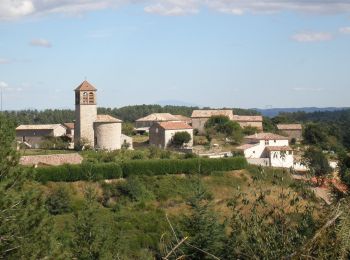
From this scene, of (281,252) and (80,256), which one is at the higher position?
(281,252)

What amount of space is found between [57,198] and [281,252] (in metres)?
30.9

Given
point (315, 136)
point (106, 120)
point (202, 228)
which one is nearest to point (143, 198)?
point (106, 120)

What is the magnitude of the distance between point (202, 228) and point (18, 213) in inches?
221

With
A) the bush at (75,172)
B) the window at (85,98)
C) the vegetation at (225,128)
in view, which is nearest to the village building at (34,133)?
the window at (85,98)

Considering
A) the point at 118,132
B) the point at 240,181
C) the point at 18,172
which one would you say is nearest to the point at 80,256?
the point at 18,172

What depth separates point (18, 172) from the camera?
18406mm

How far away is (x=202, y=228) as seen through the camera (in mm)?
14797

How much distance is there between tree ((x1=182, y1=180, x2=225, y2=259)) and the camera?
13613 millimetres

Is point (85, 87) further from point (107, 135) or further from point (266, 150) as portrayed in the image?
point (266, 150)

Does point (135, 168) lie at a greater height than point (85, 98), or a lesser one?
lesser

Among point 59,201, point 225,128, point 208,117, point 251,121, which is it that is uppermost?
point 208,117

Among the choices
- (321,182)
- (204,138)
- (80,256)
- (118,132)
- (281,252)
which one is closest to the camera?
(281,252)

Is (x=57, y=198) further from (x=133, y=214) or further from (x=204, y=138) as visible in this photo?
(x=204, y=138)

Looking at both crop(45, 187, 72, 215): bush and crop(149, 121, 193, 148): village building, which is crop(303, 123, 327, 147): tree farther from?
crop(45, 187, 72, 215): bush
